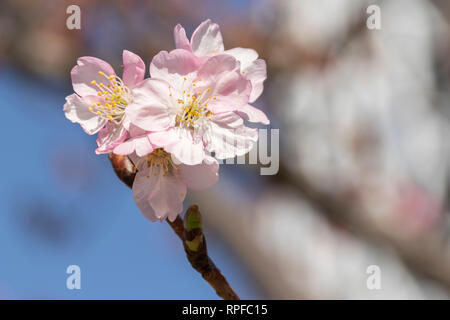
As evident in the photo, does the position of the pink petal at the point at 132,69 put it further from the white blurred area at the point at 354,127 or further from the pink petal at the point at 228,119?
the white blurred area at the point at 354,127

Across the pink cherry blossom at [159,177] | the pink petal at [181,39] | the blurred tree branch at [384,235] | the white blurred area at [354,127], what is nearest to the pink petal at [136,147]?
the pink cherry blossom at [159,177]

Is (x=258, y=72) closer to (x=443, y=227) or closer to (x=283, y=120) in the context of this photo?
(x=443, y=227)

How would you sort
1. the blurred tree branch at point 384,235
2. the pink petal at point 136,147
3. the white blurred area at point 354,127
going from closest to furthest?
the pink petal at point 136,147 < the blurred tree branch at point 384,235 < the white blurred area at point 354,127

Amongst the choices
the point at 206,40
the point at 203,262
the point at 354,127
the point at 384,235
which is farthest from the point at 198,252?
the point at 354,127

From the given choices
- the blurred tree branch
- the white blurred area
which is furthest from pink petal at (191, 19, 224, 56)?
the white blurred area

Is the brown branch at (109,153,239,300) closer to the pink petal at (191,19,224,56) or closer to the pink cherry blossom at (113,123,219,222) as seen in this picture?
the pink cherry blossom at (113,123,219,222)

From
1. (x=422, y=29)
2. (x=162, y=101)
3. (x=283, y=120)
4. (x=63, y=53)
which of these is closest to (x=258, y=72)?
(x=162, y=101)

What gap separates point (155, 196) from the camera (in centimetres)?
49

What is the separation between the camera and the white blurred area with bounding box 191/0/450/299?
205cm

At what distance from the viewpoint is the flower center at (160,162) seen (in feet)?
1.67

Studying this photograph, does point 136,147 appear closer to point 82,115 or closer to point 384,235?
point 82,115

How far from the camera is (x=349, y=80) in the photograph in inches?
98.3

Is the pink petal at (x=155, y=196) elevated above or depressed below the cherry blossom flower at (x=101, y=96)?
below

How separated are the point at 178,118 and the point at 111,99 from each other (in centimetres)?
8
